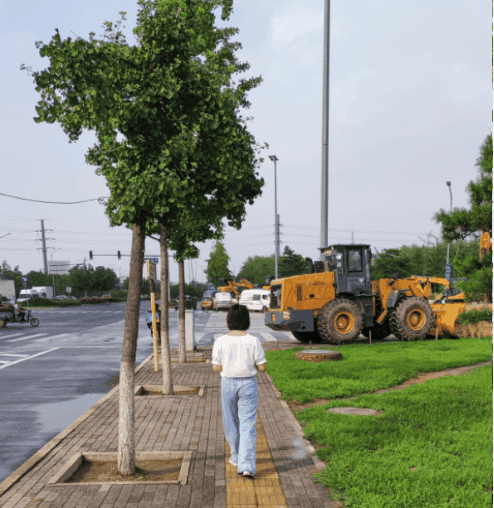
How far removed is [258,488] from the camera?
4750mm

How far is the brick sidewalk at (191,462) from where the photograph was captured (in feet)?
14.9

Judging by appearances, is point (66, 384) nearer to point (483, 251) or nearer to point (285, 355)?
point (285, 355)

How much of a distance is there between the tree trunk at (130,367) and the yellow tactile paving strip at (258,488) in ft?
3.22

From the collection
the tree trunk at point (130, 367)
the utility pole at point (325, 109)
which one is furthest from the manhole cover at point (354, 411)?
the utility pole at point (325, 109)

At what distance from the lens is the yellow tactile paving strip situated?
14.6 feet

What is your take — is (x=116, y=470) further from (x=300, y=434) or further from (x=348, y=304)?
(x=348, y=304)

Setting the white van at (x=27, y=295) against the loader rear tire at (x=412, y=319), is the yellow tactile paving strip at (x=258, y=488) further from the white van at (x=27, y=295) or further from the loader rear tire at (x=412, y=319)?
the white van at (x=27, y=295)

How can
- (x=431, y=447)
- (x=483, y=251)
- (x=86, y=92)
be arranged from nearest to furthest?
(x=86, y=92)
(x=431, y=447)
(x=483, y=251)

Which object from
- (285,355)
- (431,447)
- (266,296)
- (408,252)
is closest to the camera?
(431,447)

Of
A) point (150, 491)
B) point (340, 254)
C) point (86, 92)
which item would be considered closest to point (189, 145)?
point (86, 92)

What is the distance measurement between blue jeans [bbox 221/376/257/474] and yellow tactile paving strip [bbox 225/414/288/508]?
0.38 feet

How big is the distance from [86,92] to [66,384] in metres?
7.96

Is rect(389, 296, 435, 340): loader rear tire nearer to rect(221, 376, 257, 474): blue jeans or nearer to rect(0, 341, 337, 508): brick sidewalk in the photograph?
rect(0, 341, 337, 508): brick sidewalk

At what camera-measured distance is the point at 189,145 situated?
5.52 metres
